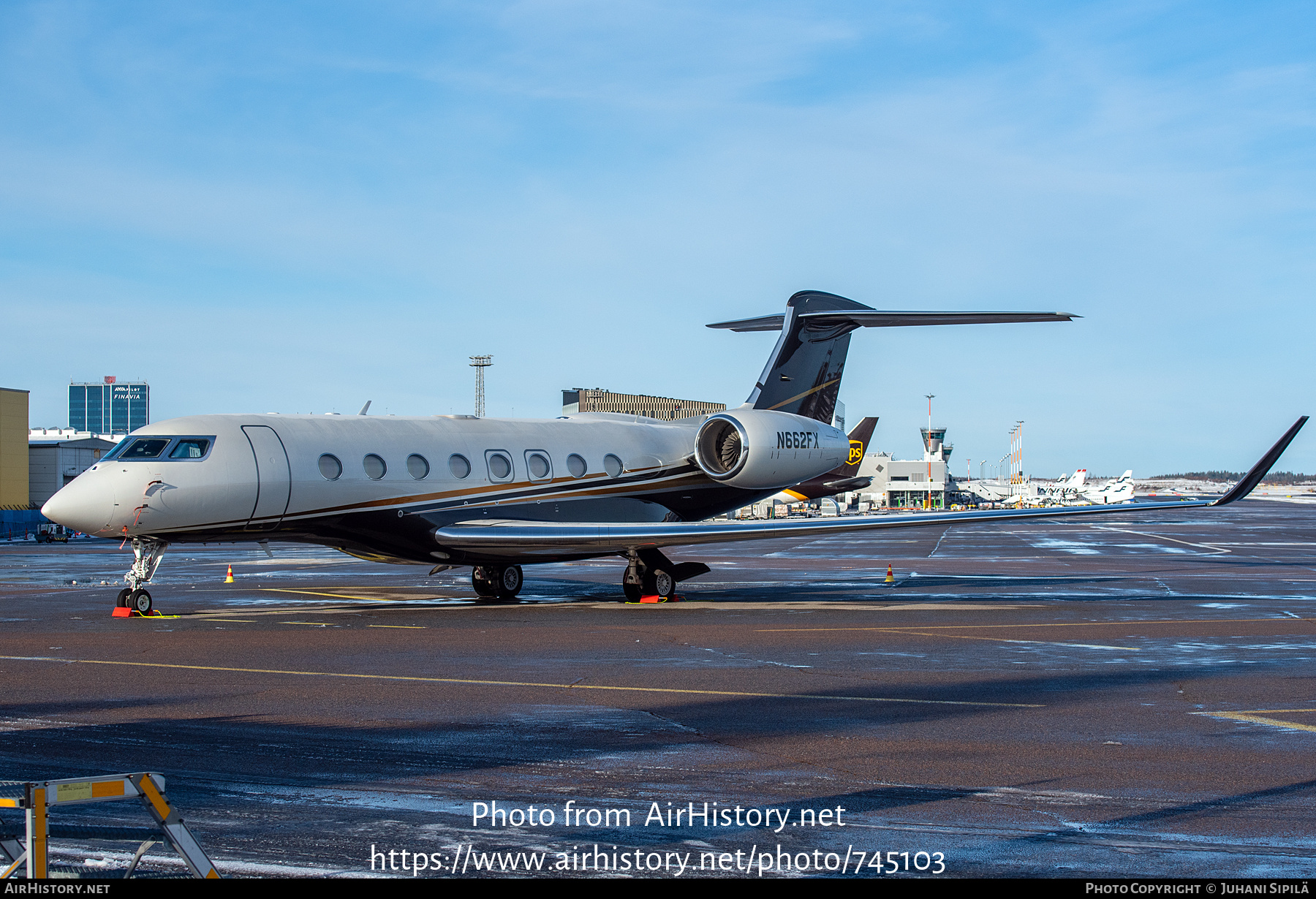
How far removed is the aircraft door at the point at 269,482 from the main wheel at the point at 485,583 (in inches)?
177

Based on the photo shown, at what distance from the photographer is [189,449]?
17203 mm

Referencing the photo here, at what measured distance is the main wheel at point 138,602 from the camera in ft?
57.0

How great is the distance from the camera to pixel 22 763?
7344mm

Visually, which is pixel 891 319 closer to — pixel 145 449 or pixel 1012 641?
pixel 1012 641

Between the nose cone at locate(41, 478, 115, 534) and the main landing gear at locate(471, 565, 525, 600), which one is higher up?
the nose cone at locate(41, 478, 115, 534)

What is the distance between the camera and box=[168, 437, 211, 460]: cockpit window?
Answer: 56.0 feet

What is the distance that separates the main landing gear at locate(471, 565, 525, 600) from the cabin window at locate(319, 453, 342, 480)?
3.82 meters

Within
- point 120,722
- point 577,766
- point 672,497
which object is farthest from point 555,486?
point 577,766

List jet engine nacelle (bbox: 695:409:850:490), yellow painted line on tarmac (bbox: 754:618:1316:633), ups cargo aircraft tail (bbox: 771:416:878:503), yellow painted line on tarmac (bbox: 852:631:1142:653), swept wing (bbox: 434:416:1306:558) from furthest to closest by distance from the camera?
ups cargo aircraft tail (bbox: 771:416:878:503) < jet engine nacelle (bbox: 695:409:850:490) < swept wing (bbox: 434:416:1306:558) < yellow painted line on tarmac (bbox: 754:618:1316:633) < yellow painted line on tarmac (bbox: 852:631:1142:653)

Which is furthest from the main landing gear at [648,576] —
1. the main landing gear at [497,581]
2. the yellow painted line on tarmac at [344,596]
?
the yellow painted line on tarmac at [344,596]

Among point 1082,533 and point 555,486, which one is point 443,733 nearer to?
point 555,486

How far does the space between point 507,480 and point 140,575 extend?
628cm

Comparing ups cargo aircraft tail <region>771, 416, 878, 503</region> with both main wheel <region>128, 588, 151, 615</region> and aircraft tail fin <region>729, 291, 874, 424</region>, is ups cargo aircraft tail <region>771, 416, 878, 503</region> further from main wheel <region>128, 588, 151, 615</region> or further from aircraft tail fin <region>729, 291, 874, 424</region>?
main wheel <region>128, 588, 151, 615</region>

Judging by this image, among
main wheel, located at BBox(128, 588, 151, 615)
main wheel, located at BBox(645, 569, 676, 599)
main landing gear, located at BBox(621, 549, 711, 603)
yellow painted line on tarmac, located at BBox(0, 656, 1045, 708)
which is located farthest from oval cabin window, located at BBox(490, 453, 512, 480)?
yellow painted line on tarmac, located at BBox(0, 656, 1045, 708)
